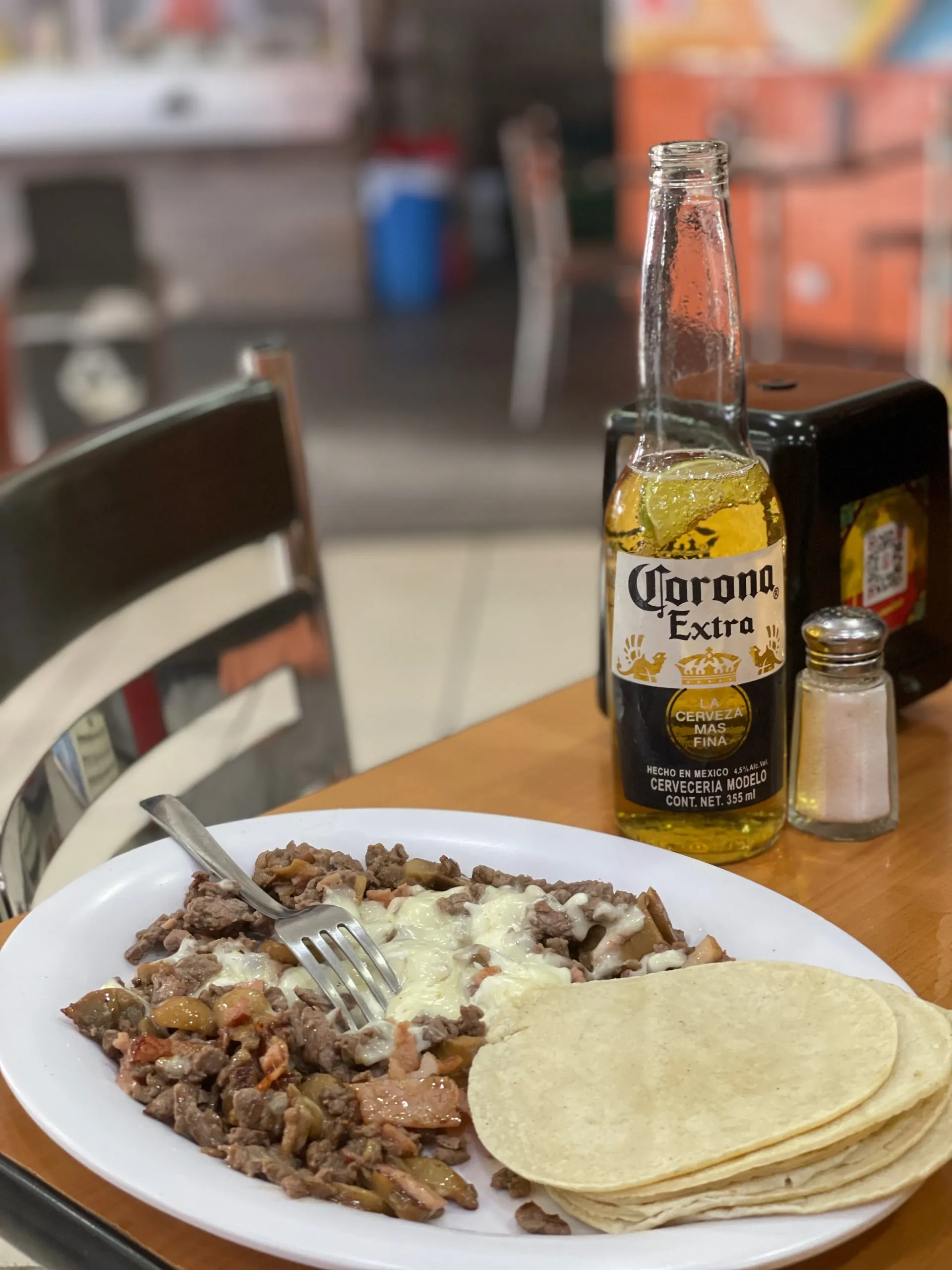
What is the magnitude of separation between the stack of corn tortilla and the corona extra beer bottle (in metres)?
0.17

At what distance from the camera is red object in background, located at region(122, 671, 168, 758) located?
1.23 m

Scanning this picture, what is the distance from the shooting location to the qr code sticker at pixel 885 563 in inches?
39.1

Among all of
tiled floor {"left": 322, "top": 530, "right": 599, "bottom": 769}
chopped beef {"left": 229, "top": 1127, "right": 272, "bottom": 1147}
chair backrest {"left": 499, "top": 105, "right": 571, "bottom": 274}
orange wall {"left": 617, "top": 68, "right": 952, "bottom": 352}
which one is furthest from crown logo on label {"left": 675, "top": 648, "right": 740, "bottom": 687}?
orange wall {"left": 617, "top": 68, "right": 952, "bottom": 352}

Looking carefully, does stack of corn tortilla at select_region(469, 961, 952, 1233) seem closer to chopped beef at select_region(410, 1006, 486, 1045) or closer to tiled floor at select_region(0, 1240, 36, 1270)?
chopped beef at select_region(410, 1006, 486, 1045)

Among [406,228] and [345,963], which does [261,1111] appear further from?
[406,228]

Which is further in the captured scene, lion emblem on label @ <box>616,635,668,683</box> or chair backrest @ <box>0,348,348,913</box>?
chair backrest @ <box>0,348,348,913</box>

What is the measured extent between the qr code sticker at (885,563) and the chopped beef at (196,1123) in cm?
57

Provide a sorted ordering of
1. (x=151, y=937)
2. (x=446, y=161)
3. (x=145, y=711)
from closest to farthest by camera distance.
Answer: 1. (x=151, y=937)
2. (x=145, y=711)
3. (x=446, y=161)

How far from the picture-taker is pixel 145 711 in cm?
125

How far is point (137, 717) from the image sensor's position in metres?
1.24

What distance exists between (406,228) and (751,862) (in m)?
6.98

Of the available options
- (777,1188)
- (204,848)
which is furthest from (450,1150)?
(204,848)

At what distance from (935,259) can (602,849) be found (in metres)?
4.69

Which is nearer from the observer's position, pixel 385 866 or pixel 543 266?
pixel 385 866
